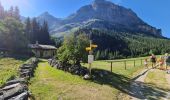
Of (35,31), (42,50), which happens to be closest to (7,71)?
(42,50)

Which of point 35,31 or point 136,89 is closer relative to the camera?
point 136,89

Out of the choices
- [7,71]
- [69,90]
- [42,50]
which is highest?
[42,50]

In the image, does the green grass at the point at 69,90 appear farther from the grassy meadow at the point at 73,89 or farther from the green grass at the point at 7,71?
the green grass at the point at 7,71

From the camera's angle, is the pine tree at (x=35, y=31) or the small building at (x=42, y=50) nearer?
the small building at (x=42, y=50)

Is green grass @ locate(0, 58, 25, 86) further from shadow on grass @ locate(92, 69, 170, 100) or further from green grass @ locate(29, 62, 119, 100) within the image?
shadow on grass @ locate(92, 69, 170, 100)

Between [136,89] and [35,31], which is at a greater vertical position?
[35,31]

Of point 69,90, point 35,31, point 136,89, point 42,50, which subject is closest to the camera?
point 69,90

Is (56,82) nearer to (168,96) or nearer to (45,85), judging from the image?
(45,85)

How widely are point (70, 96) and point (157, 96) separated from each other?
756cm

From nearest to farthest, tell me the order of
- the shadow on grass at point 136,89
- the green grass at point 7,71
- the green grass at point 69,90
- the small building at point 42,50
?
the green grass at point 69,90 → the shadow on grass at point 136,89 → the green grass at point 7,71 → the small building at point 42,50

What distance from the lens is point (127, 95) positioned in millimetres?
21906

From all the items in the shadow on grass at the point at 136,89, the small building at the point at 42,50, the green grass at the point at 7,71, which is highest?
the small building at the point at 42,50

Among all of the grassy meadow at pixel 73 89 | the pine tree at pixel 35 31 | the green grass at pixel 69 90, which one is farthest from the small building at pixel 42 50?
the green grass at pixel 69 90

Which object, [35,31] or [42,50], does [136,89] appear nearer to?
[42,50]
